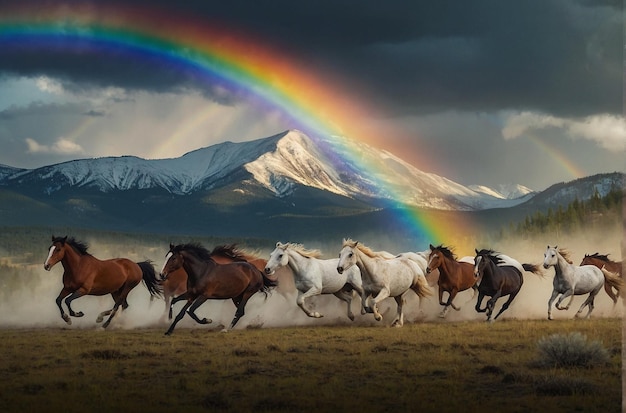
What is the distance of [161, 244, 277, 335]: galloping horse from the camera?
1160 inches

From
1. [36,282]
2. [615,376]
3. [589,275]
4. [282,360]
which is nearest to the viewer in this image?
[615,376]

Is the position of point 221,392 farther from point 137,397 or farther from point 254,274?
point 254,274

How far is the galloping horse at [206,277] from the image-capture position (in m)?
29.5

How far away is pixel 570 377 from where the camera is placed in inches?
771

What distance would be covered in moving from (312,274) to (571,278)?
11008 mm

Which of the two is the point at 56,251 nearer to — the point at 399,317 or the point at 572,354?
the point at 399,317

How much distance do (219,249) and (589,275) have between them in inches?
606

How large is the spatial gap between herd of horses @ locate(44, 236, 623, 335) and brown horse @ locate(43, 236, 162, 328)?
3 cm

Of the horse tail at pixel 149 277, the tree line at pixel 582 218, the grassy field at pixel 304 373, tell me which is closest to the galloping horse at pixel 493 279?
the grassy field at pixel 304 373

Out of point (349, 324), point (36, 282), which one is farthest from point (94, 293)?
point (36, 282)

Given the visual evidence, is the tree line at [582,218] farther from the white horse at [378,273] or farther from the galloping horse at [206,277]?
the galloping horse at [206,277]

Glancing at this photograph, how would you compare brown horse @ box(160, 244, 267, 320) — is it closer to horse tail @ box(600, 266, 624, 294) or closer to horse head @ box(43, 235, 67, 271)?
horse head @ box(43, 235, 67, 271)

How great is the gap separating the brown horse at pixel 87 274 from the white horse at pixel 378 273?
8635 millimetres

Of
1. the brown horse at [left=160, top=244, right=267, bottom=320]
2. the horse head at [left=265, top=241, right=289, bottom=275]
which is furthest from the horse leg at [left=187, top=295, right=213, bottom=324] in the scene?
the brown horse at [left=160, top=244, right=267, bottom=320]
